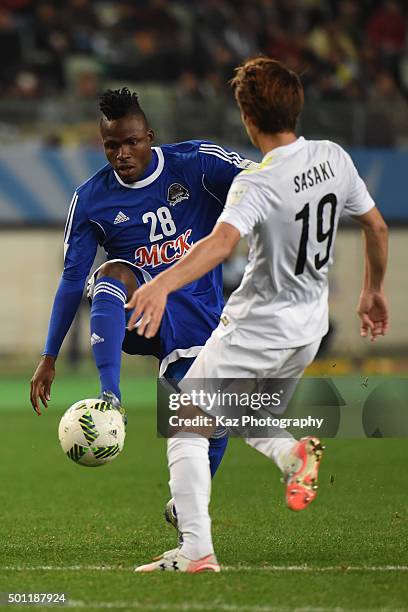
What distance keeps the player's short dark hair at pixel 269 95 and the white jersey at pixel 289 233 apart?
0.12m

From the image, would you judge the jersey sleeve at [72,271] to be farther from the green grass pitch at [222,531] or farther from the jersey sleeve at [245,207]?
the jersey sleeve at [245,207]

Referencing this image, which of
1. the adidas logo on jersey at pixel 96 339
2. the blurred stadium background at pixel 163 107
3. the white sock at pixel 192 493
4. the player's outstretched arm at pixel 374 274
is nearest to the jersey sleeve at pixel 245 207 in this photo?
the player's outstretched arm at pixel 374 274

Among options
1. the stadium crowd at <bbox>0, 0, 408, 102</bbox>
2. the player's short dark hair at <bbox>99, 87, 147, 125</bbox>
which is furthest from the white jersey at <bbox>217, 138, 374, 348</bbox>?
the stadium crowd at <bbox>0, 0, 408, 102</bbox>

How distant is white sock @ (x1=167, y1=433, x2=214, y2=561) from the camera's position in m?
4.73

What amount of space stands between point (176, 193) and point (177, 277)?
1785 mm

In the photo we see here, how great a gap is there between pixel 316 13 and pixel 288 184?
57.4 ft

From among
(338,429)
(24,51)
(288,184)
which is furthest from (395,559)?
(24,51)

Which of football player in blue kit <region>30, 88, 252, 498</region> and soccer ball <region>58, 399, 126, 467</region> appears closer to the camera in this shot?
soccer ball <region>58, 399, 126, 467</region>

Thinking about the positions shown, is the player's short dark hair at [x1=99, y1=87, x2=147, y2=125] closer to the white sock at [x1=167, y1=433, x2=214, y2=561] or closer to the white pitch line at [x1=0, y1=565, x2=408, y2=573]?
the white sock at [x1=167, y1=433, x2=214, y2=561]

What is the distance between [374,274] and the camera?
5035 millimetres

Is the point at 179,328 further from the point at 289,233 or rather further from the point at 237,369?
the point at 289,233

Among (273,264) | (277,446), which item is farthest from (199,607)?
(273,264)

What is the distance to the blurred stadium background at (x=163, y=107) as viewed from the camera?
17859 mm

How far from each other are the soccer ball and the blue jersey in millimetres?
714
